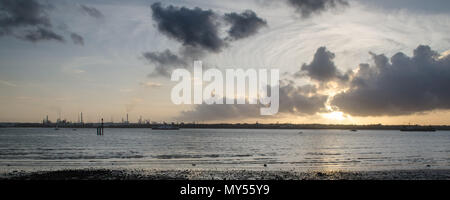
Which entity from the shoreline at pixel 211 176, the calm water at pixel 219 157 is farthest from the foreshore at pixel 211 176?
the calm water at pixel 219 157

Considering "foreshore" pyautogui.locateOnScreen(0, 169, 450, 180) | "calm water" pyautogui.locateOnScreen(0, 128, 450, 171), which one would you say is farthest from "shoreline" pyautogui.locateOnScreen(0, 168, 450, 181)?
"calm water" pyautogui.locateOnScreen(0, 128, 450, 171)

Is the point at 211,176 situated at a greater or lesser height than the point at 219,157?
greater

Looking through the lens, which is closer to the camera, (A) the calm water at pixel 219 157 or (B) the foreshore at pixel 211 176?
(B) the foreshore at pixel 211 176

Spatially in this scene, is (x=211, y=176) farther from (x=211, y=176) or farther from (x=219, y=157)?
(x=219, y=157)

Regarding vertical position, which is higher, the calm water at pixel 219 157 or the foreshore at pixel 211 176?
the foreshore at pixel 211 176

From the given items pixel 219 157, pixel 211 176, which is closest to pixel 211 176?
pixel 211 176

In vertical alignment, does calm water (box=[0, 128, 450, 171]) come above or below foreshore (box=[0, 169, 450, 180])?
below

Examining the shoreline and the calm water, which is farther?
the calm water

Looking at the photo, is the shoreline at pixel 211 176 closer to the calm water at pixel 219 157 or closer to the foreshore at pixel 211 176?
the foreshore at pixel 211 176

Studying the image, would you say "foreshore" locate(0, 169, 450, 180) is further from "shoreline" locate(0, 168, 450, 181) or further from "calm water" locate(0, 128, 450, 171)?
"calm water" locate(0, 128, 450, 171)
